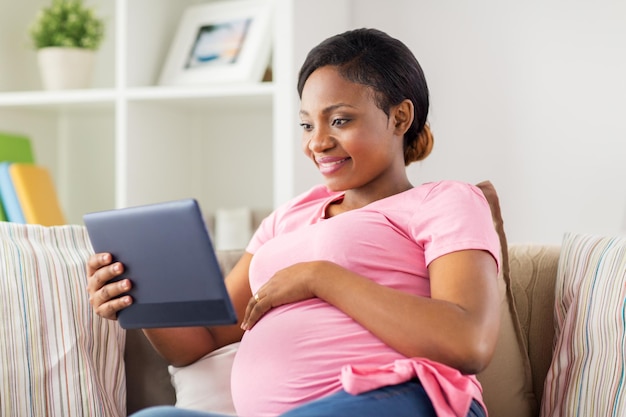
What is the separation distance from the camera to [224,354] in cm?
159

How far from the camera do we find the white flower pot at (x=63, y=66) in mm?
2565

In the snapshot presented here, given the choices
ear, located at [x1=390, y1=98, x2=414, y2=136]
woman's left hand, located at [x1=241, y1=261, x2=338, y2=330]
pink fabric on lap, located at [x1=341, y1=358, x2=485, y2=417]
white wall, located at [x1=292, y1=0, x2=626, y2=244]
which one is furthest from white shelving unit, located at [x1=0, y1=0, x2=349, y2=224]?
pink fabric on lap, located at [x1=341, y1=358, x2=485, y2=417]

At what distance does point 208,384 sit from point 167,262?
1.23 ft

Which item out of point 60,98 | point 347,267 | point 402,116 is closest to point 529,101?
point 402,116

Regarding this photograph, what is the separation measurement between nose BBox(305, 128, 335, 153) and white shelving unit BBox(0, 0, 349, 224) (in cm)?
74

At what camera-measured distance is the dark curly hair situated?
1486 millimetres

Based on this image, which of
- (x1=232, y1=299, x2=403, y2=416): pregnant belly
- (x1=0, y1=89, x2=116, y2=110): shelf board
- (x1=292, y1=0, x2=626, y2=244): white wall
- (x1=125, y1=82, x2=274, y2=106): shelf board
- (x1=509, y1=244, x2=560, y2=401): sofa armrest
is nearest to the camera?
(x1=232, y1=299, x2=403, y2=416): pregnant belly

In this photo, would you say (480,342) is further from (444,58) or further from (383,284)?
(444,58)

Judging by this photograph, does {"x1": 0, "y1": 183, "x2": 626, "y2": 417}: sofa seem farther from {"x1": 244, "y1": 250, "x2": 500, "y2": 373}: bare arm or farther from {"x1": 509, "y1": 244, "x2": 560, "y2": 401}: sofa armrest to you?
{"x1": 244, "y1": 250, "x2": 500, "y2": 373}: bare arm

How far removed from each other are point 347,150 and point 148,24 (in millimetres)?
1251

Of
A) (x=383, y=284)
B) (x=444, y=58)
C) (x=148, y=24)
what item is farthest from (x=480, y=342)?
(x=148, y=24)

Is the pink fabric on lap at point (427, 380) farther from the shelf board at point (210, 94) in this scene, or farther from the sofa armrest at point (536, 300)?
the shelf board at point (210, 94)

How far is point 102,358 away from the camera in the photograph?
1.65 m

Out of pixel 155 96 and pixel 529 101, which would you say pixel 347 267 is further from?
pixel 155 96
